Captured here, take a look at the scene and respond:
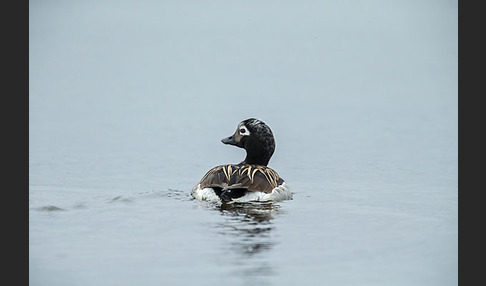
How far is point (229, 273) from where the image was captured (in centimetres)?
928

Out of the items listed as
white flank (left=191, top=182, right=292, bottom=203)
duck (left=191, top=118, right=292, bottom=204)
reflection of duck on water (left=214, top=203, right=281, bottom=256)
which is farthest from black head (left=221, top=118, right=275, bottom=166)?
reflection of duck on water (left=214, top=203, right=281, bottom=256)

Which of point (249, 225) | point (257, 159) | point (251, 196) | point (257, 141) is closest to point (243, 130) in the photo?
point (257, 141)

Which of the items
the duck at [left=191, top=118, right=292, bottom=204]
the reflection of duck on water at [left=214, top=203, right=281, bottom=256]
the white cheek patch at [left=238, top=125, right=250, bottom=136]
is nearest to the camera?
the reflection of duck on water at [left=214, top=203, right=281, bottom=256]

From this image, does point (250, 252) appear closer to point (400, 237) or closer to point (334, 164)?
point (400, 237)

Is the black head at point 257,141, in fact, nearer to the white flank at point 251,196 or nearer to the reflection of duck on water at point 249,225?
the white flank at point 251,196

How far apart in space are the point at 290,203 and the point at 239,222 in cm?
218

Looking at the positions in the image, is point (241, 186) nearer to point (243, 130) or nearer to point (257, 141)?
point (257, 141)

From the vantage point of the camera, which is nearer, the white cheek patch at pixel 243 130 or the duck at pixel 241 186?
the duck at pixel 241 186

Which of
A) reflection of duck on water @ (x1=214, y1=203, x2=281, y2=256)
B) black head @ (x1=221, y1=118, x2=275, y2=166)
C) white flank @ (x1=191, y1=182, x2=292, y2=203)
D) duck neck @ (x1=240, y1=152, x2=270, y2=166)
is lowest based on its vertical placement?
reflection of duck on water @ (x1=214, y1=203, x2=281, y2=256)

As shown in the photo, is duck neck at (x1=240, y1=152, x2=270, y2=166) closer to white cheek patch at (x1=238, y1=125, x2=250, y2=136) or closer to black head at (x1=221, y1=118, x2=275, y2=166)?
black head at (x1=221, y1=118, x2=275, y2=166)

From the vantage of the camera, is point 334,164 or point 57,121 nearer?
point 334,164

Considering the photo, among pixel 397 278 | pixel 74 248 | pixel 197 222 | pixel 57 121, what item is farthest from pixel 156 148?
pixel 397 278

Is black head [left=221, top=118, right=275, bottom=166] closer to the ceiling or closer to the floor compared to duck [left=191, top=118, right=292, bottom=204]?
closer to the ceiling

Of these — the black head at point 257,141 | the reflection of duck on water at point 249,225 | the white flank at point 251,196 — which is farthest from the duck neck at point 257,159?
the reflection of duck on water at point 249,225
